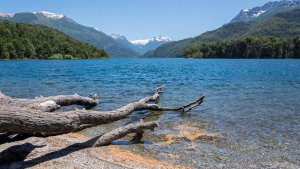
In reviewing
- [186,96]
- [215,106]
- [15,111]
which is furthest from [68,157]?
[186,96]

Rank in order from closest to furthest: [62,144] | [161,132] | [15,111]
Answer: [15,111] < [62,144] < [161,132]

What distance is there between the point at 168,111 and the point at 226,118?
5.36 metres

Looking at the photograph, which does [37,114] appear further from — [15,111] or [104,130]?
[104,130]

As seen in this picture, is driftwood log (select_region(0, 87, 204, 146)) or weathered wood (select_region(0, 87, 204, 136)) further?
driftwood log (select_region(0, 87, 204, 146))

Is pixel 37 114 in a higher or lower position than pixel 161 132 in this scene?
higher

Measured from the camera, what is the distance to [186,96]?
136ft

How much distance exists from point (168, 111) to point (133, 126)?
11.5 metres

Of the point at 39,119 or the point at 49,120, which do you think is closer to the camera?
the point at 39,119

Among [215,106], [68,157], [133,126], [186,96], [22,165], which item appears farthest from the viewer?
[186,96]

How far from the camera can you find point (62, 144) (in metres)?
16.7

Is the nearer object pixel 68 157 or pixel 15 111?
pixel 15 111

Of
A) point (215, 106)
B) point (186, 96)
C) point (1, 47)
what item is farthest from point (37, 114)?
point (1, 47)

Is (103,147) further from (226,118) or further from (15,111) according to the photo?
(226,118)

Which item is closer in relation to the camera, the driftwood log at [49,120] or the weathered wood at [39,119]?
the weathered wood at [39,119]
